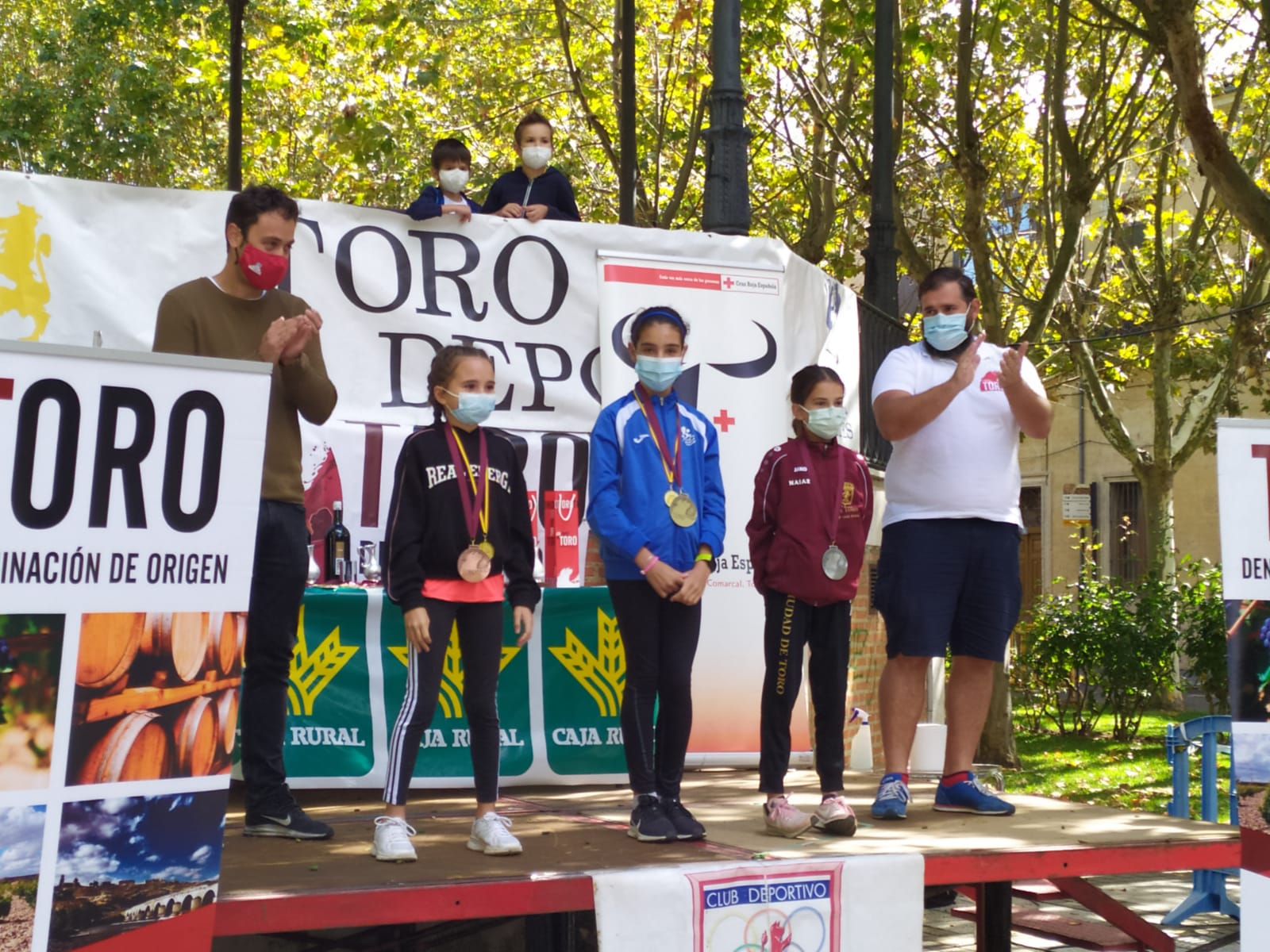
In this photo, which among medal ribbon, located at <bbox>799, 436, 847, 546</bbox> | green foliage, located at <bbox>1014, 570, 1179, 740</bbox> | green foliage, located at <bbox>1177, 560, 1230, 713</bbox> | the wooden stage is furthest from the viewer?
green foliage, located at <bbox>1014, 570, 1179, 740</bbox>

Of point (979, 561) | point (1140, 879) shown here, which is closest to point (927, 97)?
point (1140, 879)

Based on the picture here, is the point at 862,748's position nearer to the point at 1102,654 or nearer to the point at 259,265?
the point at 259,265

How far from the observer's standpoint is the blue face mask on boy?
4.64 meters

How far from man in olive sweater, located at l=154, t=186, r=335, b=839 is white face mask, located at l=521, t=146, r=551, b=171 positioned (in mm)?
2672

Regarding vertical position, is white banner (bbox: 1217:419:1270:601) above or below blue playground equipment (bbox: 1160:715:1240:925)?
above

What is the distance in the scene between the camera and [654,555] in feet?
15.5

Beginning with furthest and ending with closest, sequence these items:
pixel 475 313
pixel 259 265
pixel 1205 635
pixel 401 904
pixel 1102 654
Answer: pixel 1102 654
pixel 1205 635
pixel 475 313
pixel 259 265
pixel 401 904

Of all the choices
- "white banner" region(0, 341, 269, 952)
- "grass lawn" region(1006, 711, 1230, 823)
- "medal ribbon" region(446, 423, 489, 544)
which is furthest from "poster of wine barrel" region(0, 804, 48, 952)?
"grass lawn" region(1006, 711, 1230, 823)

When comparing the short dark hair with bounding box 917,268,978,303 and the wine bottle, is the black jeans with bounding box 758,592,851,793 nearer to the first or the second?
the short dark hair with bounding box 917,268,978,303

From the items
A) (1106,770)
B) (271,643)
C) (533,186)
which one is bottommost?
(1106,770)

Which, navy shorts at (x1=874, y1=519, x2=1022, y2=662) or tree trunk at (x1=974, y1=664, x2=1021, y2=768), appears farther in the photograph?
tree trunk at (x1=974, y1=664, x2=1021, y2=768)

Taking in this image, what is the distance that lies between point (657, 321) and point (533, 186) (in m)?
2.84

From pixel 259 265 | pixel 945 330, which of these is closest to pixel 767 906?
pixel 945 330

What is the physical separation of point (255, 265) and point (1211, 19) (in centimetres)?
1534
